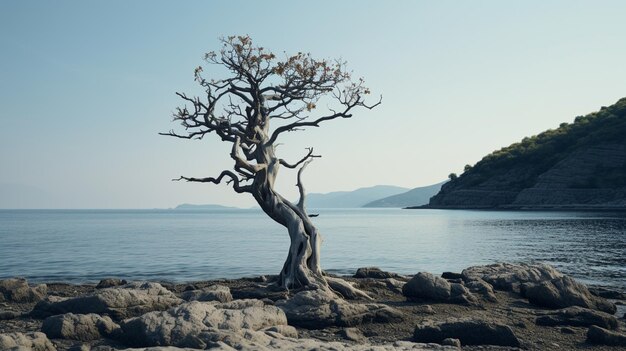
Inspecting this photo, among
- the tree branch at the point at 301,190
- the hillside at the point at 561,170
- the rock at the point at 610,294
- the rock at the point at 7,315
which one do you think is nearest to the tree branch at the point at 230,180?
the tree branch at the point at 301,190

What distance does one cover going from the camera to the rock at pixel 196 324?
12.1 meters

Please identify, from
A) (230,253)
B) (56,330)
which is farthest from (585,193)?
(56,330)

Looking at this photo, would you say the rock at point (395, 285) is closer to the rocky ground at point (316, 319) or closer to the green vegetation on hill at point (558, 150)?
the rocky ground at point (316, 319)

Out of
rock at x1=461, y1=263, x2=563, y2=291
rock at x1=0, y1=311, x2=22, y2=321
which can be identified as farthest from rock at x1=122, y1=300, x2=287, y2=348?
rock at x1=461, y1=263, x2=563, y2=291

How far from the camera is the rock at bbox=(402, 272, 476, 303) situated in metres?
20.1

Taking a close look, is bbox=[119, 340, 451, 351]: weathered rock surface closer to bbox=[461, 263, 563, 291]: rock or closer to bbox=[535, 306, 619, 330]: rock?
bbox=[535, 306, 619, 330]: rock

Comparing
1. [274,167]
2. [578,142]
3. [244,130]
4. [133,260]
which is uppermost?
[578,142]

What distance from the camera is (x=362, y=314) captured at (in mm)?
16391

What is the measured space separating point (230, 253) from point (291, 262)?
97.5ft

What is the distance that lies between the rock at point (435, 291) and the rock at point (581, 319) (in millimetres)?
3364

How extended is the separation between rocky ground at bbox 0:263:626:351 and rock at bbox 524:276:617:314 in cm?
4

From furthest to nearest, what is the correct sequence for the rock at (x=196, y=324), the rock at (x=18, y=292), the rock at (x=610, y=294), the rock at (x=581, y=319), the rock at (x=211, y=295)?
1. the rock at (x=610, y=294)
2. the rock at (x=18, y=292)
3. the rock at (x=211, y=295)
4. the rock at (x=581, y=319)
5. the rock at (x=196, y=324)

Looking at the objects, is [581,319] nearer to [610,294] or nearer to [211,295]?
[610,294]

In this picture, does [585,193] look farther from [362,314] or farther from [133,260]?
[362,314]
